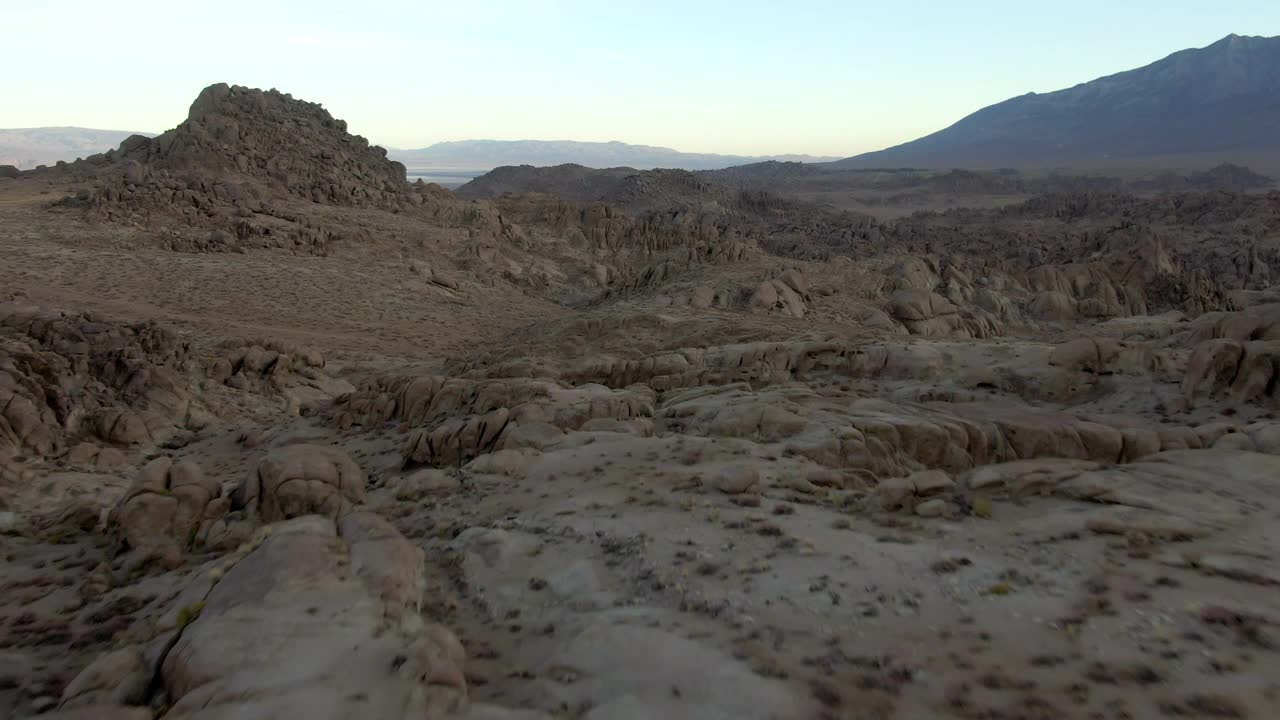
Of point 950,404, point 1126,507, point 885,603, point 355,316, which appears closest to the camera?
point 885,603

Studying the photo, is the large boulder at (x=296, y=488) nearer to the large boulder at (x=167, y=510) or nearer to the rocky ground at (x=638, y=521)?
the rocky ground at (x=638, y=521)

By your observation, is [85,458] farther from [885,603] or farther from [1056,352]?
[1056,352]

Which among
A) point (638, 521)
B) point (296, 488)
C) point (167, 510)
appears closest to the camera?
point (638, 521)

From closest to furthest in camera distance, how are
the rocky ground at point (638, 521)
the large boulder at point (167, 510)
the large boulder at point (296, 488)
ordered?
the rocky ground at point (638, 521), the large boulder at point (167, 510), the large boulder at point (296, 488)

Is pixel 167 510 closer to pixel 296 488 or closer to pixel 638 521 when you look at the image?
pixel 296 488

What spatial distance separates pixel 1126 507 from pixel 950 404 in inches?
213

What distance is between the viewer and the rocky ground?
18.9 feet

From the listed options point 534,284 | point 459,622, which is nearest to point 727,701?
point 459,622

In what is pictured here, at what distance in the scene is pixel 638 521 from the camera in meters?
9.41

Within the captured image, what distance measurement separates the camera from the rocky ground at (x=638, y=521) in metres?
5.77

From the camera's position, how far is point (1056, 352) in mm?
15766

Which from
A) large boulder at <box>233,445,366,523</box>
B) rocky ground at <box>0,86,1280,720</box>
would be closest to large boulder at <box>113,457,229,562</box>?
rocky ground at <box>0,86,1280,720</box>

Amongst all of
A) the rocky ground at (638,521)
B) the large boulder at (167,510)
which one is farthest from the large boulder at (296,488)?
the large boulder at (167,510)

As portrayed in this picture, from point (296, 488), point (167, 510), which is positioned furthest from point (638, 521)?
point (167, 510)
